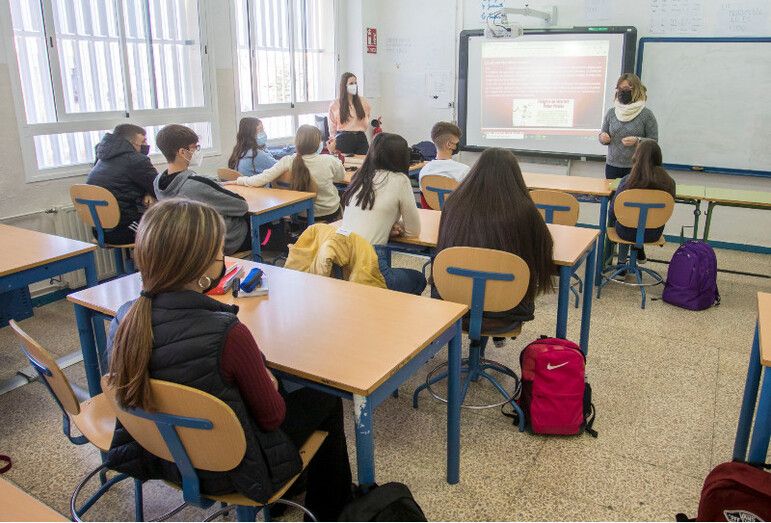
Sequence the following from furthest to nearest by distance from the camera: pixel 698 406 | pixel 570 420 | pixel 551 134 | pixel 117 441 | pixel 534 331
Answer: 1. pixel 551 134
2. pixel 534 331
3. pixel 698 406
4. pixel 570 420
5. pixel 117 441

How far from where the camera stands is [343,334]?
194 centimetres

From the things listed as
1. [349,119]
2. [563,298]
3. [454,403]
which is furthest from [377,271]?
[349,119]

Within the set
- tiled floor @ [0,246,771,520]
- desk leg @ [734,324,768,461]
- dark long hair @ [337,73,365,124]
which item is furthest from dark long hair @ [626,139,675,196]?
dark long hair @ [337,73,365,124]

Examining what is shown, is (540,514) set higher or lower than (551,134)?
lower

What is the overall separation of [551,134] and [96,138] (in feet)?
14.0

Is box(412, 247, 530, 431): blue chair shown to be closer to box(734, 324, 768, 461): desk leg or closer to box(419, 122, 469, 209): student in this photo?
box(734, 324, 768, 461): desk leg

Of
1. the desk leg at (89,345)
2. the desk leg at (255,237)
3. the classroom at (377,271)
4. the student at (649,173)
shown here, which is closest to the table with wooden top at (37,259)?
the classroom at (377,271)

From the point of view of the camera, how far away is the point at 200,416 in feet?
4.69

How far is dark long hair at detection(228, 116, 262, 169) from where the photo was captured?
179 inches

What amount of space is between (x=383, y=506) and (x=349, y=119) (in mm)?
5035

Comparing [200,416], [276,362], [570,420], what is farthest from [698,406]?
[200,416]

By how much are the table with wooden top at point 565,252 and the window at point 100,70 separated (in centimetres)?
266

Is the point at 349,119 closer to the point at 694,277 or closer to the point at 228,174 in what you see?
the point at 228,174

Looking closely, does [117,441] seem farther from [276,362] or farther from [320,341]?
[320,341]
